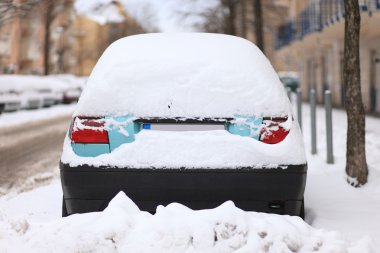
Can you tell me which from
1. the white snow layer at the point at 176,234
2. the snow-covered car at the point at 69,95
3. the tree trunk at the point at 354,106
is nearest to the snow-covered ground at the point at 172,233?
the white snow layer at the point at 176,234

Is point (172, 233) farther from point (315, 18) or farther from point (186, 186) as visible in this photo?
point (315, 18)

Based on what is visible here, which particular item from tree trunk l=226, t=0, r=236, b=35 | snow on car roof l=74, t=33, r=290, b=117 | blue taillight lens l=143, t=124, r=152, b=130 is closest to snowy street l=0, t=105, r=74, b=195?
snow on car roof l=74, t=33, r=290, b=117

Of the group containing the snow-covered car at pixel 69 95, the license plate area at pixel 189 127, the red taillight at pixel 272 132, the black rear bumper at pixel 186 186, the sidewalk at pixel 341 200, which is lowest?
the snow-covered car at pixel 69 95

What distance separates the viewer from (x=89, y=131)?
12.2 feet

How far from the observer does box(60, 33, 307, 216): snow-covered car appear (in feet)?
11.8

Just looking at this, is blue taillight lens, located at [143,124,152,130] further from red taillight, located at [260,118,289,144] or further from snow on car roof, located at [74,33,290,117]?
red taillight, located at [260,118,289,144]

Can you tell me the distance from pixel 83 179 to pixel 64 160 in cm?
20

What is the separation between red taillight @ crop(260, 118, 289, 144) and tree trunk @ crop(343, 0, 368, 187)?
2.70 m

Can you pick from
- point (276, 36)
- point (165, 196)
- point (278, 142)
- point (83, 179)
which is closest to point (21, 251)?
point (83, 179)

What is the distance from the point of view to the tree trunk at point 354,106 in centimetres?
607

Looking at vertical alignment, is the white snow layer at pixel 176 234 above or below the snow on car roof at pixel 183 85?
below

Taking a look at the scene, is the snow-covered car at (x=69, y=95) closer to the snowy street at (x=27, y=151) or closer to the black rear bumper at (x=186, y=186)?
the snowy street at (x=27, y=151)

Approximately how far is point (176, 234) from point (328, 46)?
25.9 meters

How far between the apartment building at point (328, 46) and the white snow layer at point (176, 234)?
10.7 metres
